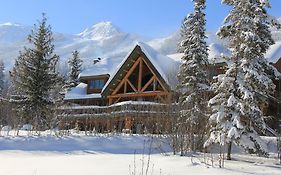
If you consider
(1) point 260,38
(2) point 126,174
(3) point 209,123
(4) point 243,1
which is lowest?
(2) point 126,174

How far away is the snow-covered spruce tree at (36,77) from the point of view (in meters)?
33.4

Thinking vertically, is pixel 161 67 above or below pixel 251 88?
above

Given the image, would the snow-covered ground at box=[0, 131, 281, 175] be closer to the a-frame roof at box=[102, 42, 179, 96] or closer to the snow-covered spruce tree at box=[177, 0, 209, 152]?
the snow-covered spruce tree at box=[177, 0, 209, 152]

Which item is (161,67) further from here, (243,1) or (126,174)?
(126,174)

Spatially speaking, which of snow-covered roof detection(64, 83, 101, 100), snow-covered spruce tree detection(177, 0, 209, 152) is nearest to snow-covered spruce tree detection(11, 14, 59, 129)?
snow-covered roof detection(64, 83, 101, 100)

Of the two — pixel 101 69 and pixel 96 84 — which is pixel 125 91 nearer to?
pixel 96 84

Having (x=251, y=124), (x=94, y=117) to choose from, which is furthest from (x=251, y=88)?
(x=94, y=117)

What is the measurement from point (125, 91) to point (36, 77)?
7.50 m

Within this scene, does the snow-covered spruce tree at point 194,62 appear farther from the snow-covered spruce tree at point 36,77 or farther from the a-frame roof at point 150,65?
the snow-covered spruce tree at point 36,77

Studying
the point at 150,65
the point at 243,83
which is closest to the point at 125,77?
the point at 150,65

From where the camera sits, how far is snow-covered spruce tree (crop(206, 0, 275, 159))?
1653 cm

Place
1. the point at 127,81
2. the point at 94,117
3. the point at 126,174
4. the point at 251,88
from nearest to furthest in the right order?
the point at 126,174 → the point at 251,88 → the point at 94,117 → the point at 127,81

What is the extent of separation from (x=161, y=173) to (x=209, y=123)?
20.5 ft

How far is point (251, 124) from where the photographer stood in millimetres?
17266
